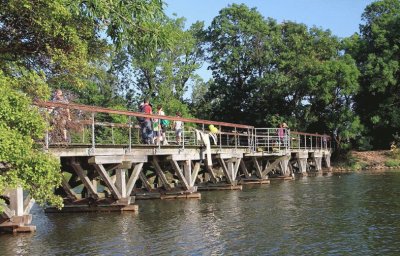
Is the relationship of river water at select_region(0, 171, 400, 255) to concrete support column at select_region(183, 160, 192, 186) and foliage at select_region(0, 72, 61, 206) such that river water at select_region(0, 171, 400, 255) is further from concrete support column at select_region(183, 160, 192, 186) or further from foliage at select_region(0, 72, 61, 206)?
foliage at select_region(0, 72, 61, 206)

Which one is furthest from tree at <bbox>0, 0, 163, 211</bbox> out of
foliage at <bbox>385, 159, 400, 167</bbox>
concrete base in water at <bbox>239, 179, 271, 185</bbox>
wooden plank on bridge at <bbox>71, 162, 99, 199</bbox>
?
foliage at <bbox>385, 159, 400, 167</bbox>

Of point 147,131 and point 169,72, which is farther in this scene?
point 169,72

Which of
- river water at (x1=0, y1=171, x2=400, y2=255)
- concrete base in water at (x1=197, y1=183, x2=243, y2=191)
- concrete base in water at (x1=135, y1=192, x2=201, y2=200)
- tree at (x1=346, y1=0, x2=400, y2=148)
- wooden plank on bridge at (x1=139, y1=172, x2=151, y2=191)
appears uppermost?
tree at (x1=346, y1=0, x2=400, y2=148)

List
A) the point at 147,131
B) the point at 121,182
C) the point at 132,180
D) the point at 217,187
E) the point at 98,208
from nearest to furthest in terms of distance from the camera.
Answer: the point at 121,182 → the point at 98,208 → the point at 132,180 → the point at 147,131 → the point at 217,187

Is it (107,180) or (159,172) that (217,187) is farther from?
(107,180)

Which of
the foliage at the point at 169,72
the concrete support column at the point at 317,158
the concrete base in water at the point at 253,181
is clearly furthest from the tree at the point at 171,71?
the concrete base in water at the point at 253,181

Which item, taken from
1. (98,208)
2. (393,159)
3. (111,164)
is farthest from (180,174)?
(393,159)

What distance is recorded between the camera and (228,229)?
12.8 meters

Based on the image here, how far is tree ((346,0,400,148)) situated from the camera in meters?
43.1

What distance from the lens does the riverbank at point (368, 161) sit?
4180cm

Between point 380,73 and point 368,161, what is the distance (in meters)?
7.03

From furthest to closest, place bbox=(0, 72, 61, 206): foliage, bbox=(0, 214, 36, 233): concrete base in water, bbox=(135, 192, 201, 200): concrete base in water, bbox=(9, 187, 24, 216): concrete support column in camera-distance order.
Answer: bbox=(135, 192, 201, 200): concrete base in water
bbox=(0, 214, 36, 233): concrete base in water
bbox=(9, 187, 24, 216): concrete support column
bbox=(0, 72, 61, 206): foliage

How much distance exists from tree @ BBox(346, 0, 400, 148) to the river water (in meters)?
26.0

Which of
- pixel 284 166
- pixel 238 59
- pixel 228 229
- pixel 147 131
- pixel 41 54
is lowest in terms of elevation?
pixel 228 229
